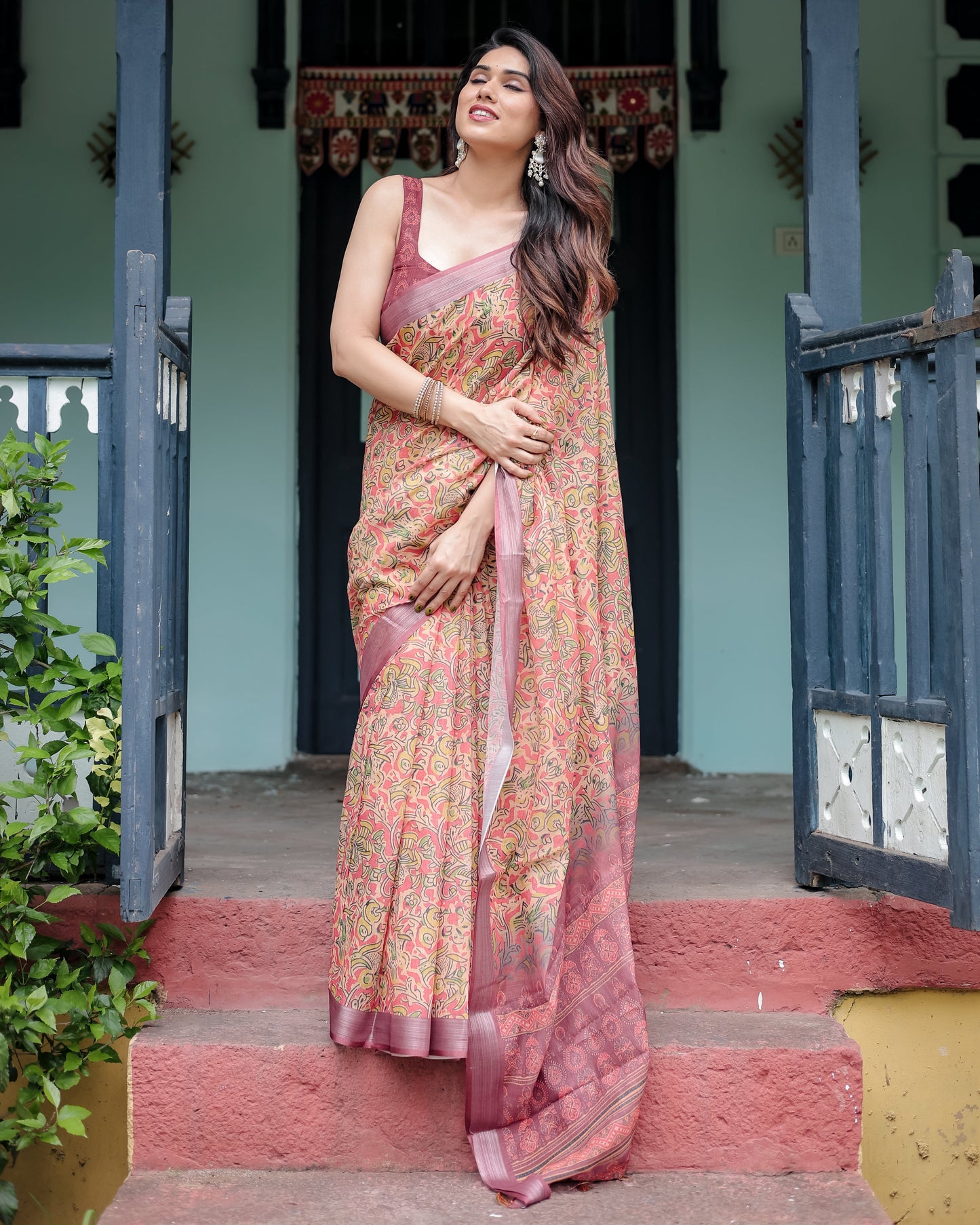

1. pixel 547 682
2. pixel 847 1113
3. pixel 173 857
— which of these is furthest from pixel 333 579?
pixel 847 1113

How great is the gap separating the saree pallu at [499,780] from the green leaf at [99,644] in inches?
20.4

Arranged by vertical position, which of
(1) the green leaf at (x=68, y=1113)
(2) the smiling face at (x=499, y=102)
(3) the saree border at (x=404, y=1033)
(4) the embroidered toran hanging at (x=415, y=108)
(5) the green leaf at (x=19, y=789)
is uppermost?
(4) the embroidered toran hanging at (x=415, y=108)

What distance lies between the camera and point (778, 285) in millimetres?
5133

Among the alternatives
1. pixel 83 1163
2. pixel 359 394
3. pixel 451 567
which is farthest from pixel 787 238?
pixel 83 1163

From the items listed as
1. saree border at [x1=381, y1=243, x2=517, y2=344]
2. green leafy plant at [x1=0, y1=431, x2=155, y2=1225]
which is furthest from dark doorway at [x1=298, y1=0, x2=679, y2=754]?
saree border at [x1=381, y1=243, x2=517, y2=344]

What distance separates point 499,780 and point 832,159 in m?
1.75

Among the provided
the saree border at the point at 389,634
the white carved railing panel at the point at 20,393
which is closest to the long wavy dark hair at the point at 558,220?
the saree border at the point at 389,634

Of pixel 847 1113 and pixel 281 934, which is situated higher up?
pixel 281 934

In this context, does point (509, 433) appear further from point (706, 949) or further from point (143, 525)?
point (706, 949)

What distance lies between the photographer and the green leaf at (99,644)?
106 inches

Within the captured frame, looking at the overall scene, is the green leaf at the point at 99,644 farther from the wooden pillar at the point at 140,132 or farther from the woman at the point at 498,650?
the wooden pillar at the point at 140,132

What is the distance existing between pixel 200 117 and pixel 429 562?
3.29 m

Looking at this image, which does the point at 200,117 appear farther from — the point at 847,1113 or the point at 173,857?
the point at 847,1113

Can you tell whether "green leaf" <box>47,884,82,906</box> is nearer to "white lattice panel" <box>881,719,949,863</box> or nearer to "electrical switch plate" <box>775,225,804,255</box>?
"white lattice panel" <box>881,719,949,863</box>
